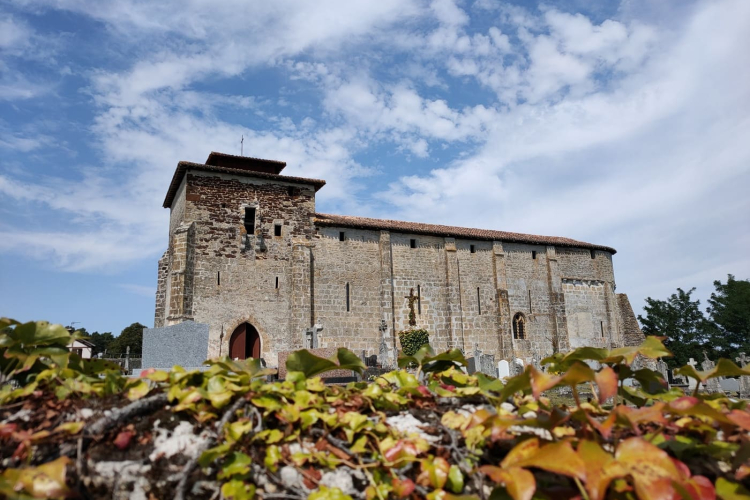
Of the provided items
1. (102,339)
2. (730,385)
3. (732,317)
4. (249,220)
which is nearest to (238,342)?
(249,220)

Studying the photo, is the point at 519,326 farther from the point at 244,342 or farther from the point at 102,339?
the point at 102,339

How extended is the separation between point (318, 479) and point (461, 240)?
26897 millimetres

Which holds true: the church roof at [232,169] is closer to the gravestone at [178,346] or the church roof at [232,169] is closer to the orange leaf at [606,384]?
the gravestone at [178,346]

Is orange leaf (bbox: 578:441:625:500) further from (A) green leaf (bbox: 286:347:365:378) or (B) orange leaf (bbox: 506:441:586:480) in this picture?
(A) green leaf (bbox: 286:347:365:378)

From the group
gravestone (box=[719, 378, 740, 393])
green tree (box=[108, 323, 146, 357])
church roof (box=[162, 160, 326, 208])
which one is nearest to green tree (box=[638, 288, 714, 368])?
gravestone (box=[719, 378, 740, 393])

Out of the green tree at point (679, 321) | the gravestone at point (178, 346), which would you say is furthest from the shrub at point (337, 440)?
the green tree at point (679, 321)

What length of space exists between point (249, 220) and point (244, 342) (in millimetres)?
5485

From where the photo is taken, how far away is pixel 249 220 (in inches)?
939

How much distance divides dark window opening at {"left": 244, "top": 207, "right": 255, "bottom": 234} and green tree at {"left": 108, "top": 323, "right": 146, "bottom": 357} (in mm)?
39417

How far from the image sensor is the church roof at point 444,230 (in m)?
25.8

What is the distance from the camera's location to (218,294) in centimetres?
2216

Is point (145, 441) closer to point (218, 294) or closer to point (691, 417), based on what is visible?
point (691, 417)

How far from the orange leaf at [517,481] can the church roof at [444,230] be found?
23.3 m

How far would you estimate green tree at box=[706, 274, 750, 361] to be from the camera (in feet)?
175
